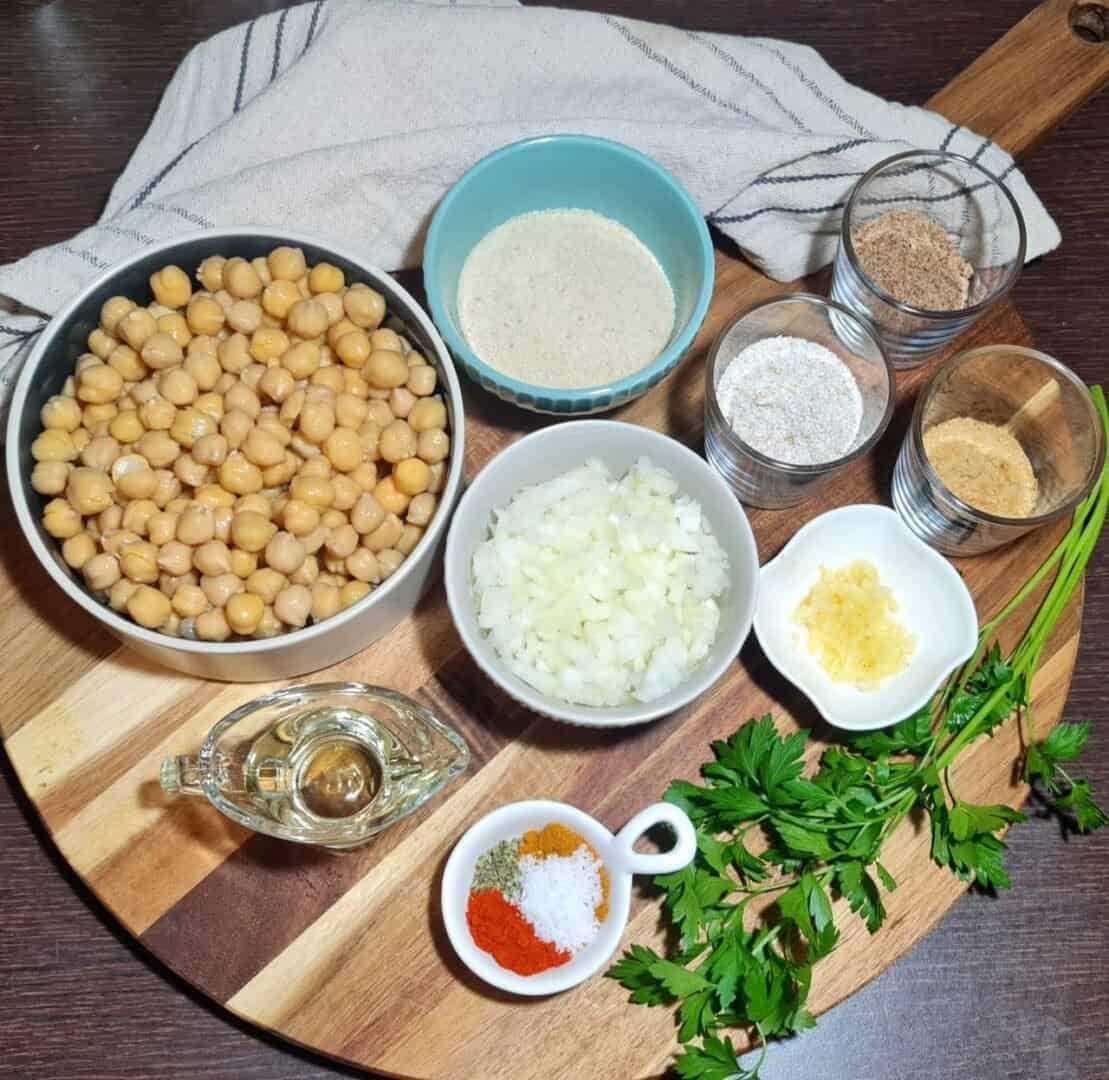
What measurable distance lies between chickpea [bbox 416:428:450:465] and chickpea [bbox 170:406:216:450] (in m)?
0.28

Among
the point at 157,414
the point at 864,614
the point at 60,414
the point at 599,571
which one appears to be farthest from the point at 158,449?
the point at 864,614

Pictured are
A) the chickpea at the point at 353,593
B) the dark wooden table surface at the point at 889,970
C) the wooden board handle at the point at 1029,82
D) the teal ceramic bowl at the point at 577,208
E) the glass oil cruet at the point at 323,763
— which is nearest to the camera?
the glass oil cruet at the point at 323,763

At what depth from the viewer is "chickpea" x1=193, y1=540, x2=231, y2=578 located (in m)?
1.58

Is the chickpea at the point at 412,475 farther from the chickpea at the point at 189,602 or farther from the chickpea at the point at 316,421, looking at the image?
the chickpea at the point at 189,602

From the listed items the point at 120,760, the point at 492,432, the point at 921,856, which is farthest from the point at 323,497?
the point at 921,856

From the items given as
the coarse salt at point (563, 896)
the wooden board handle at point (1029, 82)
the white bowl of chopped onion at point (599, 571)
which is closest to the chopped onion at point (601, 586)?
the white bowl of chopped onion at point (599, 571)

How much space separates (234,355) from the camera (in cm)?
170

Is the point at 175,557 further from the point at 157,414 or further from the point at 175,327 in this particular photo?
the point at 175,327

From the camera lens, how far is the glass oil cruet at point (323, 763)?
4.97 feet

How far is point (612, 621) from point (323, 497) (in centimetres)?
42

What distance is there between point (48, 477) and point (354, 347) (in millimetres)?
438

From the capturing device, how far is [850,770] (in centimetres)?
166

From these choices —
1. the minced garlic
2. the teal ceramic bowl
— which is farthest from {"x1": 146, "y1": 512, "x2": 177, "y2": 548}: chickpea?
the minced garlic

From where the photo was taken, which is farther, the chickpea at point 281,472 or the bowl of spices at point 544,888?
the chickpea at point 281,472
